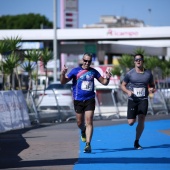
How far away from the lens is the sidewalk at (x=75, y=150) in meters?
10.9

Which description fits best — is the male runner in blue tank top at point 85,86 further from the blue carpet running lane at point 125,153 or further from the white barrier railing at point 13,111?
the white barrier railing at point 13,111

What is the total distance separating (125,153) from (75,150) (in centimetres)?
122

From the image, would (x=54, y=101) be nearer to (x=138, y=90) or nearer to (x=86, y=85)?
(x=138, y=90)

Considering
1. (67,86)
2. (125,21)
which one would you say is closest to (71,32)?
(67,86)

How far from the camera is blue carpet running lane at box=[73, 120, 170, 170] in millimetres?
10648

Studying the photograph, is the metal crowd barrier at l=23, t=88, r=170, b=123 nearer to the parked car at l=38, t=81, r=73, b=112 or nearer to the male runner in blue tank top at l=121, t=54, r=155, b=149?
the parked car at l=38, t=81, r=73, b=112

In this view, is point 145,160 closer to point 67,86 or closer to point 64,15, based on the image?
point 67,86

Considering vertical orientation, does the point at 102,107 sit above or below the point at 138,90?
below

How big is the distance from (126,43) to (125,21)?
5102 inches

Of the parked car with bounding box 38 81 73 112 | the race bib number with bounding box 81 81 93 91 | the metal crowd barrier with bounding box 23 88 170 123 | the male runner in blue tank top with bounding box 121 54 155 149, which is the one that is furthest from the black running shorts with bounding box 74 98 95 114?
the parked car with bounding box 38 81 73 112

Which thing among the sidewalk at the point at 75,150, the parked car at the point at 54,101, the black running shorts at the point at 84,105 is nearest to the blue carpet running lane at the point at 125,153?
the sidewalk at the point at 75,150

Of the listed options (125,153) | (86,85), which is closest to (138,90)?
(86,85)

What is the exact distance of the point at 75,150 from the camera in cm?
1299

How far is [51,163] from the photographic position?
11.0 m
